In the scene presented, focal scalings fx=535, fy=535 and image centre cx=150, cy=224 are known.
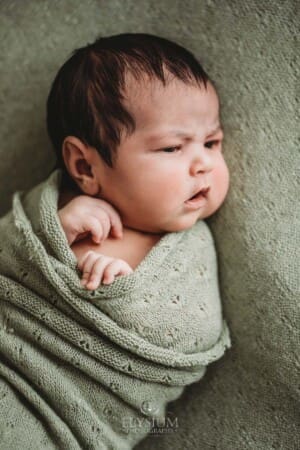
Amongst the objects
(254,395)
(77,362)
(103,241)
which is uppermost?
(103,241)

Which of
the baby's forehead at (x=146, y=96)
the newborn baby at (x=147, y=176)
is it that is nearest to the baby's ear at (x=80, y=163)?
the newborn baby at (x=147, y=176)

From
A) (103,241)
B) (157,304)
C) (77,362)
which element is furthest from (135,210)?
(77,362)

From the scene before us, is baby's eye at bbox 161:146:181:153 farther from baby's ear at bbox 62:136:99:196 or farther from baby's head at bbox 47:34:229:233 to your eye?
baby's ear at bbox 62:136:99:196

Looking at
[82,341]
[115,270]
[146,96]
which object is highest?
[146,96]

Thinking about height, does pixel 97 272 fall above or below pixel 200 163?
below

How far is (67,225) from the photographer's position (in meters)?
1.08

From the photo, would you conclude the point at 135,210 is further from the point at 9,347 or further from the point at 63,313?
the point at 9,347

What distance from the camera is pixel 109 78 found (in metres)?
1.08

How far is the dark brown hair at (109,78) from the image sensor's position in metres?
1.07

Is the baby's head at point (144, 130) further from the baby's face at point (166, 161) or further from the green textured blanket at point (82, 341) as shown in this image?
the green textured blanket at point (82, 341)

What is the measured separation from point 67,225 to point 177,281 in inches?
9.9

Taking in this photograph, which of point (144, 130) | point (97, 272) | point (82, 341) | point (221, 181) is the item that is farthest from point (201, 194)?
point (82, 341)

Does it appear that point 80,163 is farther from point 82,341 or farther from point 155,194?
point 82,341

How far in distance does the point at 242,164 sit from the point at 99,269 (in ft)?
1.31
